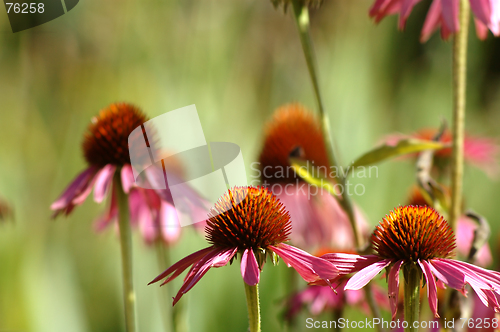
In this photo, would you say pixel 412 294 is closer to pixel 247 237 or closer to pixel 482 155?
pixel 247 237

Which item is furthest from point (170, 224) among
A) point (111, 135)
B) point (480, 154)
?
point (480, 154)

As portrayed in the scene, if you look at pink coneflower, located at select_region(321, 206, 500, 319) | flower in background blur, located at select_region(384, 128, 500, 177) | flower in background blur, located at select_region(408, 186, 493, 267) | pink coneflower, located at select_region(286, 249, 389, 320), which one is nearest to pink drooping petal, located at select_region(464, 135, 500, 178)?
flower in background blur, located at select_region(384, 128, 500, 177)

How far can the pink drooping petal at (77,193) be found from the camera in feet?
1.51

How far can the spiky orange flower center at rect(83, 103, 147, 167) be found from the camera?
0.51 meters

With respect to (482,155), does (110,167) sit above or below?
above

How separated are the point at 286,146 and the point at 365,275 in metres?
0.51

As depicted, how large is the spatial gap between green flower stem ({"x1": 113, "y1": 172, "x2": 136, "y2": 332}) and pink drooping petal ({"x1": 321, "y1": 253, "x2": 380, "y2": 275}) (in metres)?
0.19

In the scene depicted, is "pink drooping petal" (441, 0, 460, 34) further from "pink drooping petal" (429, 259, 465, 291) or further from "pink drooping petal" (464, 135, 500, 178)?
"pink drooping petal" (464, 135, 500, 178)

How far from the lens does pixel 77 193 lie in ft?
1.56

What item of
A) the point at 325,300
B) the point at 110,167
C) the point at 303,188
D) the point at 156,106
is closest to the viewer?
the point at 110,167

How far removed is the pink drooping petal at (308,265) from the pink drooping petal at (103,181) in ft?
0.66

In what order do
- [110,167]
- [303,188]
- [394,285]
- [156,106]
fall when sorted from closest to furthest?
[394,285] → [110,167] → [303,188] → [156,106]

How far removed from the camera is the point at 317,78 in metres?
0.42

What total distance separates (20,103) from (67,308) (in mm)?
622
